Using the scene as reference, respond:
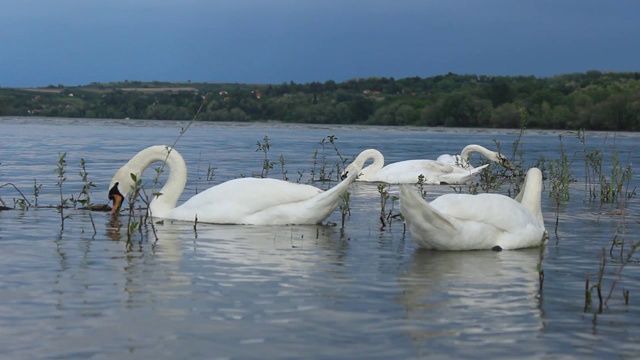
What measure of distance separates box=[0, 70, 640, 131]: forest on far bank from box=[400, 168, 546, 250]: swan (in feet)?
182

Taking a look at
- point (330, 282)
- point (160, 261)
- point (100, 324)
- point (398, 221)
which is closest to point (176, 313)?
point (100, 324)

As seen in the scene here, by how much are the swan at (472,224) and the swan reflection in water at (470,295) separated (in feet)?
0.37

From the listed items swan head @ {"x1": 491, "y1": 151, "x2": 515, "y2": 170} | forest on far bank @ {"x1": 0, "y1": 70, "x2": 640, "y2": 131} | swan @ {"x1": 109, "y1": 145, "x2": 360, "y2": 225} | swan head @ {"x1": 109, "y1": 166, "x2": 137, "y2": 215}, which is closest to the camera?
swan @ {"x1": 109, "y1": 145, "x2": 360, "y2": 225}

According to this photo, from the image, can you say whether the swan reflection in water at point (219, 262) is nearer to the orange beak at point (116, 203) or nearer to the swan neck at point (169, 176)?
the swan neck at point (169, 176)

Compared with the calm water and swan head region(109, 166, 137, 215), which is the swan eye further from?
the calm water

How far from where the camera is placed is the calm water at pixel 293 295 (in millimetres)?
6551

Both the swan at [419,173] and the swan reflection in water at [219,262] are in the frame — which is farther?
the swan at [419,173]

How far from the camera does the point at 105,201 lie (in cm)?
1529

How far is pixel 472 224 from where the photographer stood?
10.5 meters

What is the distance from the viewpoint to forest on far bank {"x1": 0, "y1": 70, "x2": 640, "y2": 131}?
230 feet

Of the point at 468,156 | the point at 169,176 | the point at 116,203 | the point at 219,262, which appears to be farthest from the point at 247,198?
the point at 468,156

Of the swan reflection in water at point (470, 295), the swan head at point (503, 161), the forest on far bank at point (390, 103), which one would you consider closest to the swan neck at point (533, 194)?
the swan reflection in water at point (470, 295)

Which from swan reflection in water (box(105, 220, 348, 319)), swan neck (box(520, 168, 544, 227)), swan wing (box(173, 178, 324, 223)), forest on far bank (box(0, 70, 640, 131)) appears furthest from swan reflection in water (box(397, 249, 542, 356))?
forest on far bank (box(0, 70, 640, 131))

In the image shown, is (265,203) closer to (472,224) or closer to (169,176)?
(169,176)
